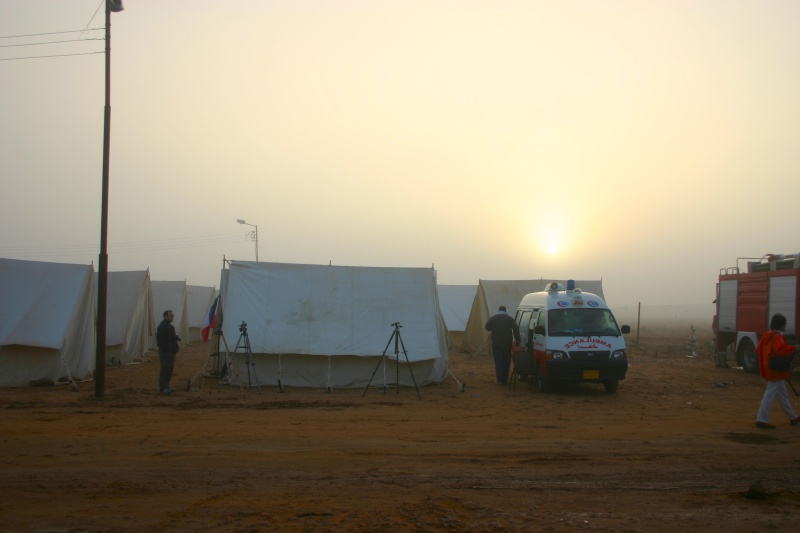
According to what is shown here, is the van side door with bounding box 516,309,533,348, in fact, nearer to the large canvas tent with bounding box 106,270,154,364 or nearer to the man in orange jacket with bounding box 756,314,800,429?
the man in orange jacket with bounding box 756,314,800,429

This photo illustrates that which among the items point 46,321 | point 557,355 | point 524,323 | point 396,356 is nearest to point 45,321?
point 46,321

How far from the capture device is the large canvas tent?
835 inches

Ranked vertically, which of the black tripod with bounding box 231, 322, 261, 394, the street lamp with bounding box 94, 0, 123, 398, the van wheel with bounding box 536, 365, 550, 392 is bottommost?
the van wheel with bounding box 536, 365, 550, 392

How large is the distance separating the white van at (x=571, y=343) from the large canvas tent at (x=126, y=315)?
12889 millimetres

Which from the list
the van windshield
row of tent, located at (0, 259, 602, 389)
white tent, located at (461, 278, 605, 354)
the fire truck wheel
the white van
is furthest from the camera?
Result: white tent, located at (461, 278, 605, 354)

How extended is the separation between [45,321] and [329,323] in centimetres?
655

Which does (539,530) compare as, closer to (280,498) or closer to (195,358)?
(280,498)

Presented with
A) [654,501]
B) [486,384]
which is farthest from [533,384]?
[654,501]

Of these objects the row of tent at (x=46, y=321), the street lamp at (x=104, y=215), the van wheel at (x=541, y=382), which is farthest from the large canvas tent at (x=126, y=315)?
the van wheel at (x=541, y=382)

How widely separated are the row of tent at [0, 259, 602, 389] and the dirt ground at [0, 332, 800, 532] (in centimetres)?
133

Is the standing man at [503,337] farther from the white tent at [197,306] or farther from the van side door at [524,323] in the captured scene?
the white tent at [197,306]

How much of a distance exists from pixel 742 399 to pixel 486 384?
18.4 ft

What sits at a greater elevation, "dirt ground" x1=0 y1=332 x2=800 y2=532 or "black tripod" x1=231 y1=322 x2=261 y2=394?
"black tripod" x1=231 y1=322 x2=261 y2=394

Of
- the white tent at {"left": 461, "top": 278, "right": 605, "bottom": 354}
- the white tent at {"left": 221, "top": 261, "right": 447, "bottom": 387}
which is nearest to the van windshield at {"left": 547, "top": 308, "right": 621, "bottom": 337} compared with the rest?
the white tent at {"left": 221, "top": 261, "right": 447, "bottom": 387}
